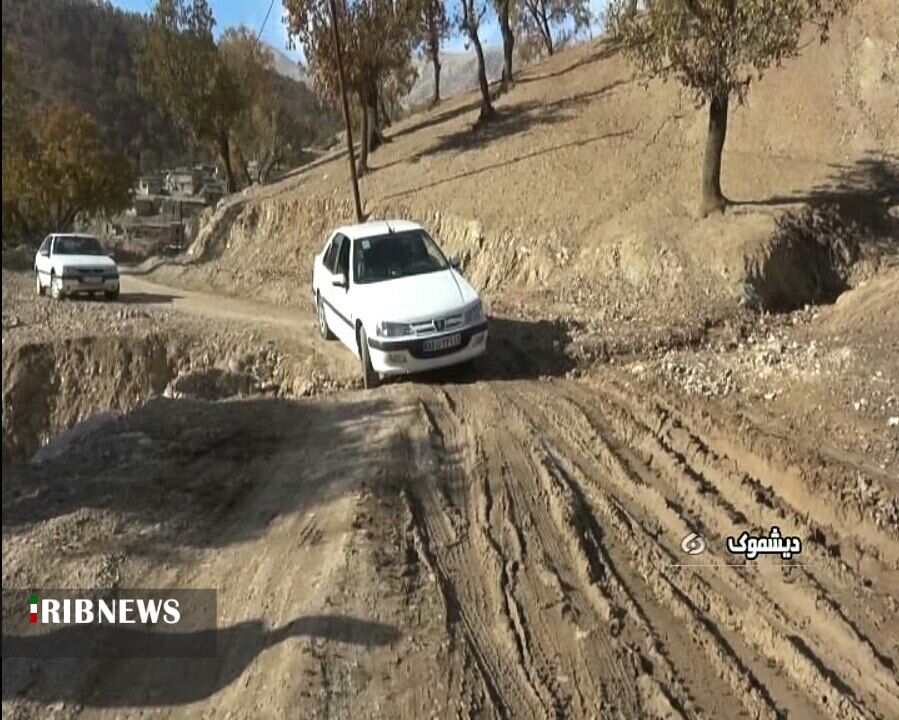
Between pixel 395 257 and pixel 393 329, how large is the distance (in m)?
1.55

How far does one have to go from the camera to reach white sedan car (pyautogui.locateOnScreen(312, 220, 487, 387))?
9695 millimetres

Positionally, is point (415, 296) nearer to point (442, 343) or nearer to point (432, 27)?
point (442, 343)

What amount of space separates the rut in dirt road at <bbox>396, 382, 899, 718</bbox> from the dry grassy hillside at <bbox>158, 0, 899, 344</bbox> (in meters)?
5.64

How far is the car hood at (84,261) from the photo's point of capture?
19.9 metres

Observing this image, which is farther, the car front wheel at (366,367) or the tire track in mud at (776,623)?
the car front wheel at (366,367)

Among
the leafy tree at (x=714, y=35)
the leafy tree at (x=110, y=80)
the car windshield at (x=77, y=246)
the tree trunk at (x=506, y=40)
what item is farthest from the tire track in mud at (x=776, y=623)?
→ the leafy tree at (x=110, y=80)

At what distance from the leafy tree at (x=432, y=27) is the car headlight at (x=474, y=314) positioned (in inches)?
662

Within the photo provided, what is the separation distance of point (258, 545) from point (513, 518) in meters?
1.80

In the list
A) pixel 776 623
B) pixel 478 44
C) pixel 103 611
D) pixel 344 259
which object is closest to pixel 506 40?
pixel 478 44

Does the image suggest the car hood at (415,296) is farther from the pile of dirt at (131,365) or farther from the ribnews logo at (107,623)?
the ribnews logo at (107,623)

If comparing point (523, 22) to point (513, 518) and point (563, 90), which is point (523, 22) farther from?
point (513, 518)

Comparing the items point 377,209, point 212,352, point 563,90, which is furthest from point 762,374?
point 563,90

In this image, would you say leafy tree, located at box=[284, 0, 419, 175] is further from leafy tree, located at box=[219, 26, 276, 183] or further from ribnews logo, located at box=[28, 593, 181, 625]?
ribnews logo, located at box=[28, 593, 181, 625]

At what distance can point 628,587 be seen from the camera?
5.42 metres
